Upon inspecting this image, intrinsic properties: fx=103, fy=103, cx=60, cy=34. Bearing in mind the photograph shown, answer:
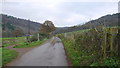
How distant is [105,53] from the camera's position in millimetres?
4930

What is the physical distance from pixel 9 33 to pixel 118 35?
Result: 5055 cm

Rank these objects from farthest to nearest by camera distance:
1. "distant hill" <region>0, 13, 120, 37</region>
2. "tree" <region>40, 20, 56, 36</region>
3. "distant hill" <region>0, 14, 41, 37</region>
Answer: "distant hill" <region>0, 14, 41, 37</region>
"tree" <region>40, 20, 56, 36</region>
"distant hill" <region>0, 13, 120, 37</region>

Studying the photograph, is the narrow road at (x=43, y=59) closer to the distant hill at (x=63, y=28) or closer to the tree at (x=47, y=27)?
the distant hill at (x=63, y=28)

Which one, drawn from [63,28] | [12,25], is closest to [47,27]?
[63,28]

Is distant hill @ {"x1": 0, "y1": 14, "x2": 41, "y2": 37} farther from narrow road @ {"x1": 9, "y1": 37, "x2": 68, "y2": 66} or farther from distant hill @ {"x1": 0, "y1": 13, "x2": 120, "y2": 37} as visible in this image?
narrow road @ {"x1": 9, "y1": 37, "x2": 68, "y2": 66}

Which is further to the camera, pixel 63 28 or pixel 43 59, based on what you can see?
pixel 63 28

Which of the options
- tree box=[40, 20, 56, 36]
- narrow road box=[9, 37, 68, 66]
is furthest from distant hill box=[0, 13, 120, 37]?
tree box=[40, 20, 56, 36]

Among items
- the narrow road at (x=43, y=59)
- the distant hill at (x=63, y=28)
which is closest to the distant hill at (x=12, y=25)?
the distant hill at (x=63, y=28)

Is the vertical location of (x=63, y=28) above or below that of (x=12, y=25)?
below

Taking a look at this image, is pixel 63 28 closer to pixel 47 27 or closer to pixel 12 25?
pixel 47 27

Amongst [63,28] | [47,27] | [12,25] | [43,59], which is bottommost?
[43,59]

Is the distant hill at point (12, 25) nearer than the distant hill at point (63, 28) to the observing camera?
No

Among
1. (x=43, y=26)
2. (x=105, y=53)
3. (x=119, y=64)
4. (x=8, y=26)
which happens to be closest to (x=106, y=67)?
(x=119, y=64)

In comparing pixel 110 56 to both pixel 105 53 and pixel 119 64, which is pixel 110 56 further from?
pixel 119 64
